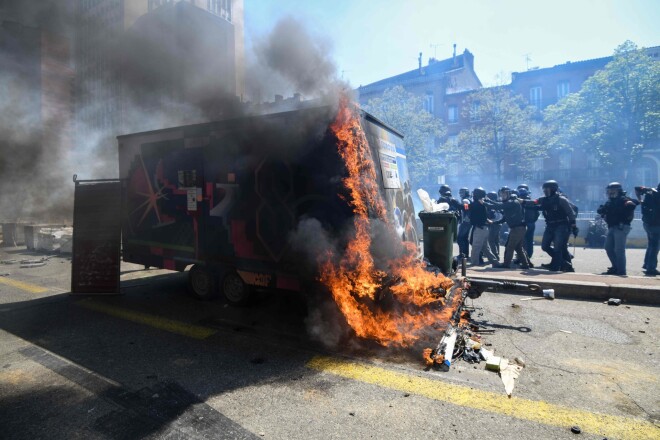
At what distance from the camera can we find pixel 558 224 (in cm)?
777

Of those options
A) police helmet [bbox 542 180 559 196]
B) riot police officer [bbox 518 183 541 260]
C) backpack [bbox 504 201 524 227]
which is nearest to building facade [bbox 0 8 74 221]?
backpack [bbox 504 201 524 227]

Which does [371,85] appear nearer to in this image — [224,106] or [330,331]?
[224,106]

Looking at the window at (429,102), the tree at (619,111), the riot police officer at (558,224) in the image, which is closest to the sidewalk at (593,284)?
the riot police officer at (558,224)

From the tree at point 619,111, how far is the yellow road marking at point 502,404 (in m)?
26.0

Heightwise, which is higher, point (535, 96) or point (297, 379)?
point (535, 96)

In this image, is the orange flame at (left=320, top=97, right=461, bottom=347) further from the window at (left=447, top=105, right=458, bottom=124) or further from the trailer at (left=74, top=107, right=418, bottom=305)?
the window at (left=447, top=105, right=458, bottom=124)

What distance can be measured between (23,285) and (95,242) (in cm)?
238

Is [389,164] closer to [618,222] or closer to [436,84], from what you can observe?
[618,222]

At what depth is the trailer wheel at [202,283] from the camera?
5531 millimetres

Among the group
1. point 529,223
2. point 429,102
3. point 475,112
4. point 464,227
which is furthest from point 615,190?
point 429,102

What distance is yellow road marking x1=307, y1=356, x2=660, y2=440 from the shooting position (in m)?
2.50

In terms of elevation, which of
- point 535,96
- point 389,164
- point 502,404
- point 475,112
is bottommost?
point 502,404

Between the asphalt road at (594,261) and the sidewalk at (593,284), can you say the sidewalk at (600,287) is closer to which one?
the sidewalk at (593,284)

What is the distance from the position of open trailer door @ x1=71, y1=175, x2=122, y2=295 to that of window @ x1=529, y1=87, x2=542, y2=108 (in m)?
34.6
